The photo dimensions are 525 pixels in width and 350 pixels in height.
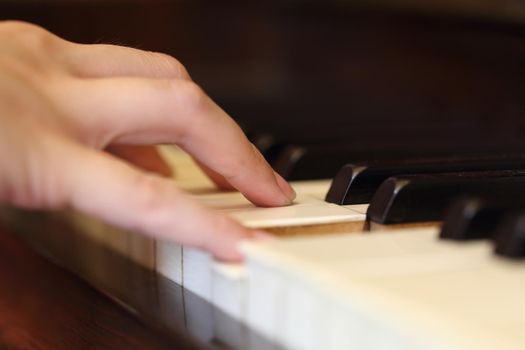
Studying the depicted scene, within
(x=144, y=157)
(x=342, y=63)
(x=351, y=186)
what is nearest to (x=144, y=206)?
(x=351, y=186)

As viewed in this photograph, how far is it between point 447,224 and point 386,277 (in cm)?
14

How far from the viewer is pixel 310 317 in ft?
2.17

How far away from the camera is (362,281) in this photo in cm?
64

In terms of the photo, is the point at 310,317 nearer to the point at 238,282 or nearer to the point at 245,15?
the point at 238,282

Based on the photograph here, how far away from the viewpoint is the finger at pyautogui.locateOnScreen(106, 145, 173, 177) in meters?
1.22

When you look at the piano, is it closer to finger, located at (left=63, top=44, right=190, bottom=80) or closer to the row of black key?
the row of black key

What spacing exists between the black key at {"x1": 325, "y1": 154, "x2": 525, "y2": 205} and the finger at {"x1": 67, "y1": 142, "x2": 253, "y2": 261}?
0.24 meters

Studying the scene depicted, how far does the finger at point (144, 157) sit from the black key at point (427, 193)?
40 centimetres

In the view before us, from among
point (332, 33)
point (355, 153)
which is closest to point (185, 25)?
point (332, 33)

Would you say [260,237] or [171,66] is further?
[171,66]

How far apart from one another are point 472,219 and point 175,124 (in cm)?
31

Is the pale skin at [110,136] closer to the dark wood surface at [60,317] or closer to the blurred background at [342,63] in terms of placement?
the dark wood surface at [60,317]

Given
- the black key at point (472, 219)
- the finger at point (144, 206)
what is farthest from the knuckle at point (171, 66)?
the black key at point (472, 219)

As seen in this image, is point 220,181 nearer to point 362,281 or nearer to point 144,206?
point 144,206
